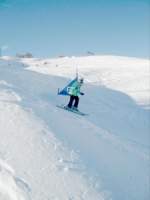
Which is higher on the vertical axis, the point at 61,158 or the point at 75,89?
the point at 75,89

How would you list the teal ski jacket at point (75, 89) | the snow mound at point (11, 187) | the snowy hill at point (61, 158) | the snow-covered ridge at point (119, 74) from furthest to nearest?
the snow-covered ridge at point (119, 74) < the teal ski jacket at point (75, 89) < the snowy hill at point (61, 158) < the snow mound at point (11, 187)

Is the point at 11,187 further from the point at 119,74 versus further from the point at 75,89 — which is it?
the point at 119,74

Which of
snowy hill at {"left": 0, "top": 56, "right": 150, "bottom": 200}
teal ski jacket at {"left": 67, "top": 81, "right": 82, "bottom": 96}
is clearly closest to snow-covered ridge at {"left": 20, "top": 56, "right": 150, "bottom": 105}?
teal ski jacket at {"left": 67, "top": 81, "right": 82, "bottom": 96}

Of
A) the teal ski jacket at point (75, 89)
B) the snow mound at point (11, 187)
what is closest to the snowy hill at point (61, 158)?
the snow mound at point (11, 187)

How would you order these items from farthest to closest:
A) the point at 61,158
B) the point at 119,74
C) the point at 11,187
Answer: the point at 119,74 → the point at 61,158 → the point at 11,187

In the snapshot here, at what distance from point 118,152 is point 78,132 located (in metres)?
1.26

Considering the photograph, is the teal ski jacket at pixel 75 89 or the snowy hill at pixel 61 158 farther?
the teal ski jacket at pixel 75 89

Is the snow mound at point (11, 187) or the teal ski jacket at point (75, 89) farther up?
the teal ski jacket at point (75, 89)

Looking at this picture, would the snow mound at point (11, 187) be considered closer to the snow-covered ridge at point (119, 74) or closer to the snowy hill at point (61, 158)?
the snowy hill at point (61, 158)

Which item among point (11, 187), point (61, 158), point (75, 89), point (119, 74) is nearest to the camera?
point (11, 187)

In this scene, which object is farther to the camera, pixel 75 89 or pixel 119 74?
pixel 119 74

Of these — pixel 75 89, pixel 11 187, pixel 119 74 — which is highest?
pixel 75 89

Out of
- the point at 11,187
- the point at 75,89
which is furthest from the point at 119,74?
the point at 11,187

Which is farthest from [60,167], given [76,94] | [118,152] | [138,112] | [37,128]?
[138,112]
